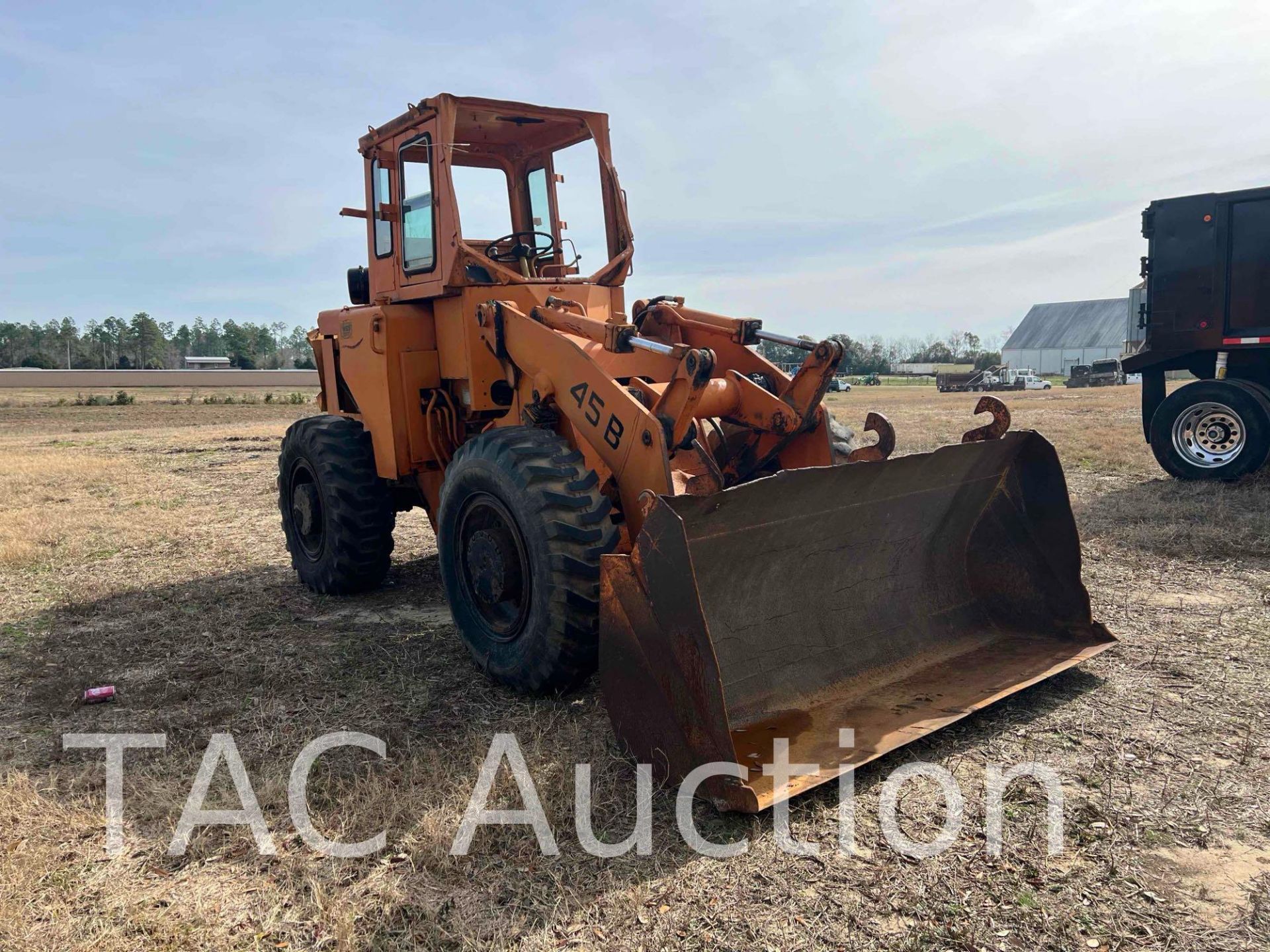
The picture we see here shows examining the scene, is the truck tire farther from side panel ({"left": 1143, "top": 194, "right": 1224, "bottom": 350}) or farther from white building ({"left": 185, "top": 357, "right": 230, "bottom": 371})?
white building ({"left": 185, "top": 357, "right": 230, "bottom": 371})

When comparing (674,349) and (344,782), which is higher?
(674,349)

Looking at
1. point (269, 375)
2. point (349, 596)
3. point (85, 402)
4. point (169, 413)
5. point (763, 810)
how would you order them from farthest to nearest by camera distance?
point (269, 375), point (85, 402), point (169, 413), point (349, 596), point (763, 810)

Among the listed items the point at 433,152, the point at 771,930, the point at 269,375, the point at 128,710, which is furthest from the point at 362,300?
the point at 269,375

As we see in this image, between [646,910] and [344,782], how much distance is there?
4.74 feet

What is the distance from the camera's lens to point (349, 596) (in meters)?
6.75

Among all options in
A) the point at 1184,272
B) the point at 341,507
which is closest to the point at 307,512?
the point at 341,507

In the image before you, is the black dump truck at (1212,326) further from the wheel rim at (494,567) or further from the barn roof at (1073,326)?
the barn roof at (1073,326)

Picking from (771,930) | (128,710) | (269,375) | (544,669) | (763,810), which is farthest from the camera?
(269,375)

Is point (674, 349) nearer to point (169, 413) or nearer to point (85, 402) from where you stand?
point (169, 413)

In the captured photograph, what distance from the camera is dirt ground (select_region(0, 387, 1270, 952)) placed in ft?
9.32

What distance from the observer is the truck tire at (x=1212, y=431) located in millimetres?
9758

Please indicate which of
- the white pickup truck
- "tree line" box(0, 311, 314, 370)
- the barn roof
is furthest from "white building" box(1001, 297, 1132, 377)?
"tree line" box(0, 311, 314, 370)

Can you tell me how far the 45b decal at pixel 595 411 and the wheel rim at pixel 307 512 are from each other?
2.66m

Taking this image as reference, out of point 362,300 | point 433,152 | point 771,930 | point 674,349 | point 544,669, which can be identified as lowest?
point 771,930
